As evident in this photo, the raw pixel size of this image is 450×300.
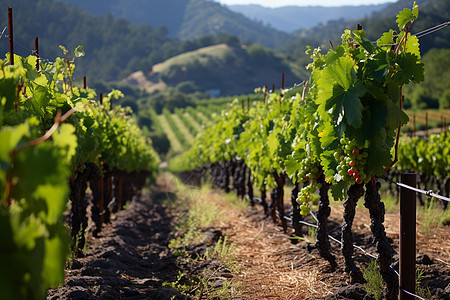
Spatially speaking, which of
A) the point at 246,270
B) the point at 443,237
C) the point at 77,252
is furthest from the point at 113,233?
the point at 443,237

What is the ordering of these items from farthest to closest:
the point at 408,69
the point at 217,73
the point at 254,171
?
the point at 217,73 < the point at 254,171 < the point at 408,69

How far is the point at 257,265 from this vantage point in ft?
18.6

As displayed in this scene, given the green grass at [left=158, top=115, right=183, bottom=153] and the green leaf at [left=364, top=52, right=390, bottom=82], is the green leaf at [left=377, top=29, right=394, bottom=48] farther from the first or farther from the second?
the green grass at [left=158, top=115, right=183, bottom=153]

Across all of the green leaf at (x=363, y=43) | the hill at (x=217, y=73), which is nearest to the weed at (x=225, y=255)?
the green leaf at (x=363, y=43)

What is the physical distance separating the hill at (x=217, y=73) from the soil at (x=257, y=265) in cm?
9605

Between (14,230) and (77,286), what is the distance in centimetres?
249

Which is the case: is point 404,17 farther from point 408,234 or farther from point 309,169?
point 309,169

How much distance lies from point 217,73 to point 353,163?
368ft

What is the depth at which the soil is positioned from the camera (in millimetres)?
4137

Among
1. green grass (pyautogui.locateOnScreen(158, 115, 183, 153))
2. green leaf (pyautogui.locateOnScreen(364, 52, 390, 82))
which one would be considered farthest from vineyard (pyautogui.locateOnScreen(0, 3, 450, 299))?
green grass (pyautogui.locateOnScreen(158, 115, 183, 153))

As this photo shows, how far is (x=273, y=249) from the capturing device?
636cm

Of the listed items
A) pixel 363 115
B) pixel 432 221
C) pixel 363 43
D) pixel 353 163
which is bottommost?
pixel 432 221

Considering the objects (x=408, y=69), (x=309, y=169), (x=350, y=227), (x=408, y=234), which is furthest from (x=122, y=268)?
(x=408, y=69)

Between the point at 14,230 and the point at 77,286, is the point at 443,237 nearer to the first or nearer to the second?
the point at 77,286
